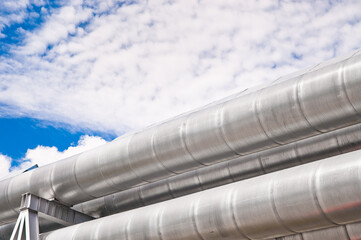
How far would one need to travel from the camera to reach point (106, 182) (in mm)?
17328

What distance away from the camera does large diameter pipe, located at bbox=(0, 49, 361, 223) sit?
12.3 m

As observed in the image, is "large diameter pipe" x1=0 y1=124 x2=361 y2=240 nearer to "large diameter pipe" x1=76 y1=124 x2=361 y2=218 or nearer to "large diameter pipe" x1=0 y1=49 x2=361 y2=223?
"large diameter pipe" x1=76 y1=124 x2=361 y2=218

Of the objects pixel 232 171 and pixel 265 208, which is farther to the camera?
pixel 232 171

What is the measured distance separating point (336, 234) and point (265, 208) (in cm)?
253

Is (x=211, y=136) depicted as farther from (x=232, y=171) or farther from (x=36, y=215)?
(x=36, y=215)

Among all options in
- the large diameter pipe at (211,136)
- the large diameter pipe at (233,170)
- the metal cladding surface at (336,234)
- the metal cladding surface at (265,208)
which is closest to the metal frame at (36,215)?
the large diameter pipe at (211,136)

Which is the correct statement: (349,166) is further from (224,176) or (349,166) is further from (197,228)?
(224,176)

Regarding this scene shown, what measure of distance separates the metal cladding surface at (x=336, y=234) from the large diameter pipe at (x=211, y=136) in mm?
2932

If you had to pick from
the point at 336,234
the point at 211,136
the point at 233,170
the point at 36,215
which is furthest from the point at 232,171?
the point at 36,215

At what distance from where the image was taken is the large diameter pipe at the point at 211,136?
12336mm

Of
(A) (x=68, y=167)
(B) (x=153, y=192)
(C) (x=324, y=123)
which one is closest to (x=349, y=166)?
(C) (x=324, y=123)

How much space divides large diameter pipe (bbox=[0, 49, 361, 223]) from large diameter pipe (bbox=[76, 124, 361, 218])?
109cm

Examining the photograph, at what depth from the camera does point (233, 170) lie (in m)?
16.2

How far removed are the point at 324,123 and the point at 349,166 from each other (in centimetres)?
200
